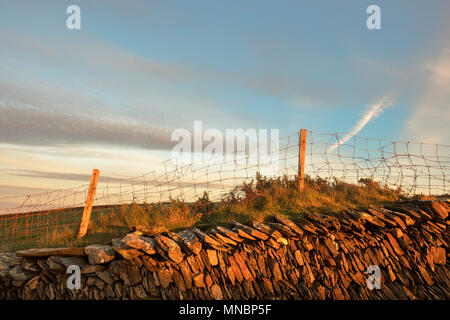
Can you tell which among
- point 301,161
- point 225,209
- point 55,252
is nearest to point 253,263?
point 225,209

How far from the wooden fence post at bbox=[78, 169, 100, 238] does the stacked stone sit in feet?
5.35

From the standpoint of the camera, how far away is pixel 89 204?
9.15 m

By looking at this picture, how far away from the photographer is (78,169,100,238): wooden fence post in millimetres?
8883

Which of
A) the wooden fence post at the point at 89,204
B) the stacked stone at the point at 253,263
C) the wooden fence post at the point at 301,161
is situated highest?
the wooden fence post at the point at 301,161

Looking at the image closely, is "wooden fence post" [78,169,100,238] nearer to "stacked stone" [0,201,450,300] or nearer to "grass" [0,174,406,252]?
"grass" [0,174,406,252]

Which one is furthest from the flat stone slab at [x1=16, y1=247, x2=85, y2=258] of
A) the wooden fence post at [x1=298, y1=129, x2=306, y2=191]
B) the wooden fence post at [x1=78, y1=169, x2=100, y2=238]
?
the wooden fence post at [x1=298, y1=129, x2=306, y2=191]

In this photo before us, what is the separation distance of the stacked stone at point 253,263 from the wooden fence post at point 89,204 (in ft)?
5.35

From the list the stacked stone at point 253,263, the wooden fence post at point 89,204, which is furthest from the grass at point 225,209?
the stacked stone at point 253,263

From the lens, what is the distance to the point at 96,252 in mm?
6820

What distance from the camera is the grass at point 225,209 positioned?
340 inches

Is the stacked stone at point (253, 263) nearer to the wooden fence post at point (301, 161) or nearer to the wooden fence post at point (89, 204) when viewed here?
the wooden fence post at point (89, 204)

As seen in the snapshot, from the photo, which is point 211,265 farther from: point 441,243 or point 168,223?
point 441,243

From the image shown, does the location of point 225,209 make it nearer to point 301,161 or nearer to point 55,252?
point 301,161
